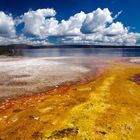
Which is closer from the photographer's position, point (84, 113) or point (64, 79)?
point (84, 113)

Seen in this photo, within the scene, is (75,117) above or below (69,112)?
above

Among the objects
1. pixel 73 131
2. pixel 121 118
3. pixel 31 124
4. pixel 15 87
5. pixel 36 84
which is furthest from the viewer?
pixel 36 84

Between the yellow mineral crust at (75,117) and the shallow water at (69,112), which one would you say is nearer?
the yellow mineral crust at (75,117)

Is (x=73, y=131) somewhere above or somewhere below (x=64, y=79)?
above

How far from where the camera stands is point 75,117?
72.0 ft

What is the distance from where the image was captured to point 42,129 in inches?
768

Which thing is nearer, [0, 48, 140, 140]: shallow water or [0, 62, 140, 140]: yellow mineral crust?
[0, 62, 140, 140]: yellow mineral crust

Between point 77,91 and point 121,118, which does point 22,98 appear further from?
point 121,118

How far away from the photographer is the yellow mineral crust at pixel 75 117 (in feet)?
61.1

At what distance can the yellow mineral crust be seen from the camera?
18625 mm

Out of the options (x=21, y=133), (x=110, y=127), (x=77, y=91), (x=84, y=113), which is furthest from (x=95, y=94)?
(x=21, y=133)

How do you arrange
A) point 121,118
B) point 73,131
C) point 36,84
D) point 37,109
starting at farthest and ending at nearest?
point 36,84 < point 37,109 < point 121,118 < point 73,131

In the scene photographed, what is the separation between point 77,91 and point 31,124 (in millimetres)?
13006

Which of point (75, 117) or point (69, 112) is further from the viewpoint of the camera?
point (69, 112)
